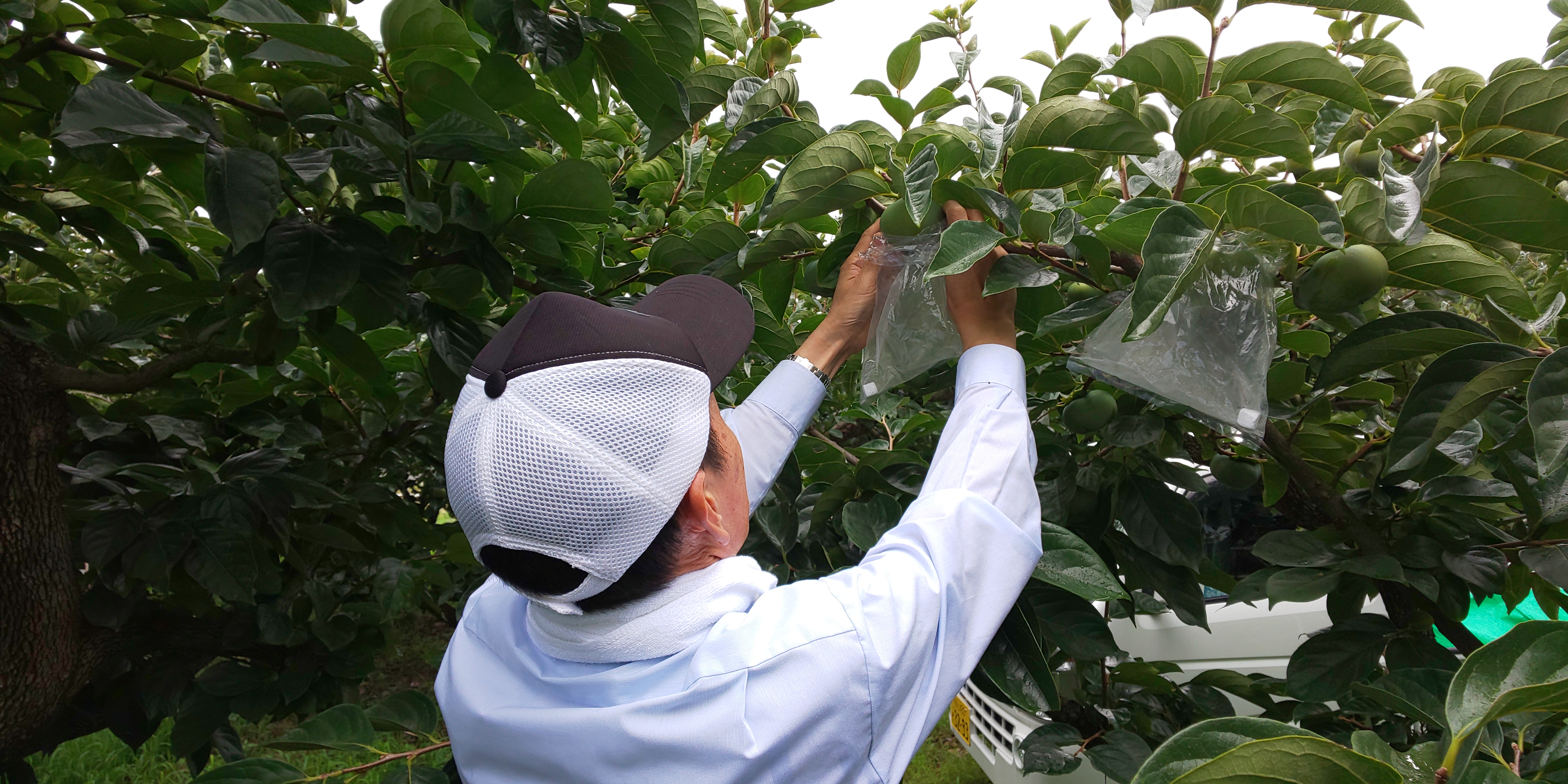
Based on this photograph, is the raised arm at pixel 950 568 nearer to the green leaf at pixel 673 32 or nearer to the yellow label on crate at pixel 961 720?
the green leaf at pixel 673 32

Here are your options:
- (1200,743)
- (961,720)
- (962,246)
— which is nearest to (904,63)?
(962,246)

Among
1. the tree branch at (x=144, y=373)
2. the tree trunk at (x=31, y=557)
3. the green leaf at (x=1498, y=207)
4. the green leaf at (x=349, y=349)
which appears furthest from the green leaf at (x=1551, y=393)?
the tree trunk at (x=31, y=557)

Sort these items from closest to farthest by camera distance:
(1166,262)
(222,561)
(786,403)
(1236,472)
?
1. (1166,262)
2. (786,403)
3. (1236,472)
4. (222,561)

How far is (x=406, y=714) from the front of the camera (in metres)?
1.35

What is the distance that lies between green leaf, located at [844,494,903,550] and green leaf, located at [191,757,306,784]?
799mm

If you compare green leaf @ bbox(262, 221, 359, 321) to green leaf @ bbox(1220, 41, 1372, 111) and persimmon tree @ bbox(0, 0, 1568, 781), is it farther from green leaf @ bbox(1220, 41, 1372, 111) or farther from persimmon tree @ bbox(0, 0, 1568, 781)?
green leaf @ bbox(1220, 41, 1372, 111)

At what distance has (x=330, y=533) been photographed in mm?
1940

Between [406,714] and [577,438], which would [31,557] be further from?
[577,438]

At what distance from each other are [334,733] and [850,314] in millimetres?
943

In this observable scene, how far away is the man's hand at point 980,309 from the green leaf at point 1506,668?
51cm

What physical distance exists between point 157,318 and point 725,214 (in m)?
1.02

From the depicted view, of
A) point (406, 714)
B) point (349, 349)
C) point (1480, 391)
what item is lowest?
point (406, 714)

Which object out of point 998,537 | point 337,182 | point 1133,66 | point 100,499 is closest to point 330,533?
point 100,499

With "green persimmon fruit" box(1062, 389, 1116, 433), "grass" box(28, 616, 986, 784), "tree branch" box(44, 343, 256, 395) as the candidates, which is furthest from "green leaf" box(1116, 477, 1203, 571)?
"grass" box(28, 616, 986, 784)
